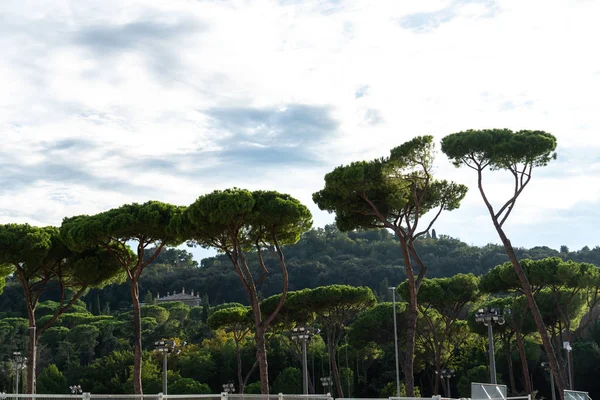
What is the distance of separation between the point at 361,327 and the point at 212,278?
6195 cm

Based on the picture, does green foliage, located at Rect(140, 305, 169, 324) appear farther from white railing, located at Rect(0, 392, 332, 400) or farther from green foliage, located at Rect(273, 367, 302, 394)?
white railing, located at Rect(0, 392, 332, 400)

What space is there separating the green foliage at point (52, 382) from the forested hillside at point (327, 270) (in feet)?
94.3

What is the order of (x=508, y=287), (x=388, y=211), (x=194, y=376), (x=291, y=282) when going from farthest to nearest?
(x=291, y=282)
(x=194, y=376)
(x=508, y=287)
(x=388, y=211)

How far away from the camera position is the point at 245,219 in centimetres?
2327

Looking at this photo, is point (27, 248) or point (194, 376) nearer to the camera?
point (27, 248)

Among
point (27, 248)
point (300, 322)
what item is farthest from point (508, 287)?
point (27, 248)

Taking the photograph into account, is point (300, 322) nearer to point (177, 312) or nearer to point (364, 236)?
point (177, 312)

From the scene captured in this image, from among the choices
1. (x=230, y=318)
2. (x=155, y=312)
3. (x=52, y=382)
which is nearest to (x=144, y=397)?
(x=230, y=318)

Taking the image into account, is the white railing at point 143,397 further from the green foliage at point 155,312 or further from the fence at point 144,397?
the green foliage at point 155,312

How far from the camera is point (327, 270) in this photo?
319 feet

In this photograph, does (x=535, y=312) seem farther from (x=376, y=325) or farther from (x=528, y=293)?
(x=376, y=325)

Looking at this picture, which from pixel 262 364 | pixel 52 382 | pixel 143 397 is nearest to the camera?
pixel 143 397

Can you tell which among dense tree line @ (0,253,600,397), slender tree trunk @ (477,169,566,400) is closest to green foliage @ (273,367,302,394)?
dense tree line @ (0,253,600,397)

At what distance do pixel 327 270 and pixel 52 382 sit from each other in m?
50.9
